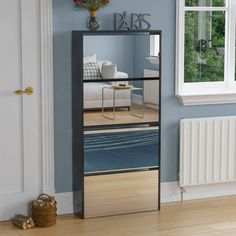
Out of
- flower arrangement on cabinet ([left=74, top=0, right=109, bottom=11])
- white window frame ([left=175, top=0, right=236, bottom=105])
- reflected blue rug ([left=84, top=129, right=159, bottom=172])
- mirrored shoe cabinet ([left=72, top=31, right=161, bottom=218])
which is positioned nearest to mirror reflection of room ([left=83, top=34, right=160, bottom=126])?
mirrored shoe cabinet ([left=72, top=31, right=161, bottom=218])

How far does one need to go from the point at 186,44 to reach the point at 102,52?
90 centimetres

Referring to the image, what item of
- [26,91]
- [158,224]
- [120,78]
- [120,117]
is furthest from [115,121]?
[158,224]

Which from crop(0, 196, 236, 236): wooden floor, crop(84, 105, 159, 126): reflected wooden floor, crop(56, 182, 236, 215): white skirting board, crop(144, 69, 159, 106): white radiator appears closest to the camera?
crop(0, 196, 236, 236): wooden floor

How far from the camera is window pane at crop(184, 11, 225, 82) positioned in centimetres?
532

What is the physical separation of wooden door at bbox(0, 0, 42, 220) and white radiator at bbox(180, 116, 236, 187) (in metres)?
1.21

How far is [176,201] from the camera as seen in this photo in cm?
533

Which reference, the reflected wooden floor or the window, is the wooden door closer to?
the reflected wooden floor

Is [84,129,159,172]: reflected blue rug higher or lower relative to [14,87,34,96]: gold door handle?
lower

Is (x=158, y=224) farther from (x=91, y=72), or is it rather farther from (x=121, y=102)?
(x=91, y=72)

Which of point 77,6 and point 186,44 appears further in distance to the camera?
point 186,44

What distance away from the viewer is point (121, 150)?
16.1 feet

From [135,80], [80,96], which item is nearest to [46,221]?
[80,96]

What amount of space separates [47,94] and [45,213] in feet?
2.91

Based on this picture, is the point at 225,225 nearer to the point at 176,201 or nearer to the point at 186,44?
the point at 176,201
